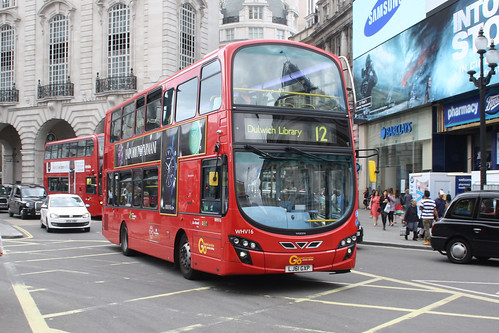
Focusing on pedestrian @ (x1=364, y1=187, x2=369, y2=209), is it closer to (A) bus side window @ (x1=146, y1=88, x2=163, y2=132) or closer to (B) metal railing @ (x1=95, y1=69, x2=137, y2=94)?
(B) metal railing @ (x1=95, y1=69, x2=137, y2=94)

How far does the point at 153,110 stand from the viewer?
40.1 ft

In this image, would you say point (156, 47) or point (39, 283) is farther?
point (156, 47)

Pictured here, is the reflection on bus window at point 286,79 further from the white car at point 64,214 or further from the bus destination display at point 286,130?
the white car at point 64,214

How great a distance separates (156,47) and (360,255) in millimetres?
29638

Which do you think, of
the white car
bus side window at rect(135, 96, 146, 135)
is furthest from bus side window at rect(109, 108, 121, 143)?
the white car

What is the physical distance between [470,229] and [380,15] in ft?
76.5

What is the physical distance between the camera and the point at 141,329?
655 centimetres

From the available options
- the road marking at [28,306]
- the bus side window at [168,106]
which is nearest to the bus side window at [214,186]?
the bus side window at [168,106]

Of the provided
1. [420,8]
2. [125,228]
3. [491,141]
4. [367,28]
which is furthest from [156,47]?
[125,228]

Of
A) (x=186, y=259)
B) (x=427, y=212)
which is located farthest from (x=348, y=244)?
(x=427, y=212)

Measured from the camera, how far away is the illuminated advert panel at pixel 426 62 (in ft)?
78.5

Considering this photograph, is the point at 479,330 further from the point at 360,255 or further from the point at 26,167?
the point at 26,167

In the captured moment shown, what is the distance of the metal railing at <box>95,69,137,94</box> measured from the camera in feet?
133

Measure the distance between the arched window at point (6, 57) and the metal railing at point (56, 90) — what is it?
4162 millimetres
